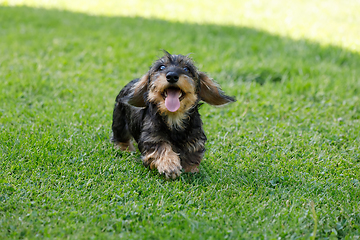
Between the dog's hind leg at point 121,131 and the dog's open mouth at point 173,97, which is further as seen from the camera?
the dog's hind leg at point 121,131

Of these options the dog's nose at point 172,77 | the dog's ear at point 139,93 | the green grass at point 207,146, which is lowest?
the green grass at point 207,146

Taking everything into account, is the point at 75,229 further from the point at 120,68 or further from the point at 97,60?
the point at 97,60

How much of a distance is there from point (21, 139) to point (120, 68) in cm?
333

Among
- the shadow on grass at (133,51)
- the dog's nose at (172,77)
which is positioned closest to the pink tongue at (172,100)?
the dog's nose at (172,77)

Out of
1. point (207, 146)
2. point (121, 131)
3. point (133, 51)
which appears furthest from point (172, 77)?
point (133, 51)

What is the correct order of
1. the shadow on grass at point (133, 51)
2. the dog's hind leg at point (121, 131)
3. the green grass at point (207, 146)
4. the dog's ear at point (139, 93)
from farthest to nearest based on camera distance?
the shadow on grass at point (133, 51), the dog's hind leg at point (121, 131), the dog's ear at point (139, 93), the green grass at point (207, 146)

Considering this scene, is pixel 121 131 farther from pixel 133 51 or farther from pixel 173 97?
pixel 133 51

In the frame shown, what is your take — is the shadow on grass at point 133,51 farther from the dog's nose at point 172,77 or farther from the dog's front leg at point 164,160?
the dog's nose at point 172,77

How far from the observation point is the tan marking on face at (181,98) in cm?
388

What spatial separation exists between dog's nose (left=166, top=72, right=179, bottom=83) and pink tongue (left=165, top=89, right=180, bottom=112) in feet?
0.51

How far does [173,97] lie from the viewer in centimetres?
393

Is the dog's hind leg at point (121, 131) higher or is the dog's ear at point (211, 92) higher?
the dog's ear at point (211, 92)

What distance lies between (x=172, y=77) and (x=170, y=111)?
13.2 inches

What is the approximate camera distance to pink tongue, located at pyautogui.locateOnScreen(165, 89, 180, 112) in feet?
12.7
